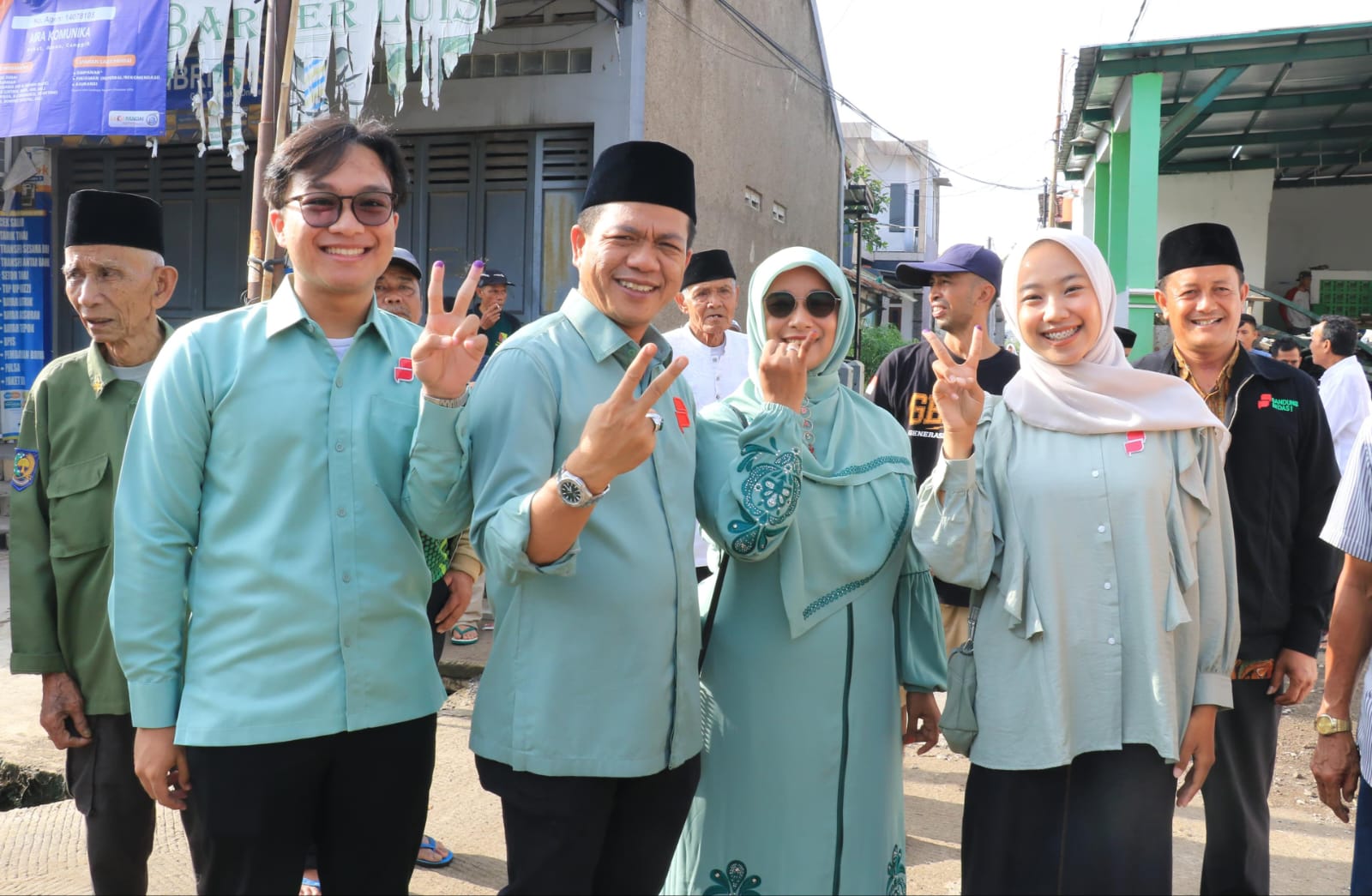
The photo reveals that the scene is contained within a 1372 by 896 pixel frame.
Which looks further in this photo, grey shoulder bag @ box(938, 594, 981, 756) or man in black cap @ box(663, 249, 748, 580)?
man in black cap @ box(663, 249, 748, 580)

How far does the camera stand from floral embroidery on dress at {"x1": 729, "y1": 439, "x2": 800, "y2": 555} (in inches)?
84.2

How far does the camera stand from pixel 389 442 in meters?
2.03

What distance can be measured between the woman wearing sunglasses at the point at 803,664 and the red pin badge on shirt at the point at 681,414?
129mm

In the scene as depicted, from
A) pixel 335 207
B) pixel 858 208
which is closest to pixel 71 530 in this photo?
pixel 335 207

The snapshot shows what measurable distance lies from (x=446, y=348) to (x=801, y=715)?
109 cm

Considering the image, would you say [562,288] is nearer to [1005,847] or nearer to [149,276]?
[149,276]

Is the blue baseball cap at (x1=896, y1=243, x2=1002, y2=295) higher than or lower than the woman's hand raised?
higher

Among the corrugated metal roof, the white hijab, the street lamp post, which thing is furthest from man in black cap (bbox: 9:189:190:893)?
the street lamp post

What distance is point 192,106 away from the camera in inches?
309

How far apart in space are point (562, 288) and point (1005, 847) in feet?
22.9

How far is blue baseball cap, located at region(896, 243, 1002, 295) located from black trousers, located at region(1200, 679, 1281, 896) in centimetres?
175

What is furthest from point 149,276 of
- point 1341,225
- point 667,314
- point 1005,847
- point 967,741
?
point 1341,225

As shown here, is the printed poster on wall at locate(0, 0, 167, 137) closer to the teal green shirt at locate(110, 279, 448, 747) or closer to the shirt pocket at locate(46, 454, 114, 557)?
the shirt pocket at locate(46, 454, 114, 557)

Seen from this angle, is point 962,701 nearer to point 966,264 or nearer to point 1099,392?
point 1099,392
